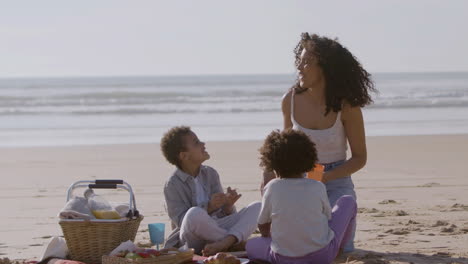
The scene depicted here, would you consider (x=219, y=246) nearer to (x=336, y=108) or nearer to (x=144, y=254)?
(x=144, y=254)

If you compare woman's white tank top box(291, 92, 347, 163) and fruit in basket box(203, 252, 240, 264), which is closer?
fruit in basket box(203, 252, 240, 264)

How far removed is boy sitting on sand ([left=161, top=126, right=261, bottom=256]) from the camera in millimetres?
5766

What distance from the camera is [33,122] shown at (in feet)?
69.9

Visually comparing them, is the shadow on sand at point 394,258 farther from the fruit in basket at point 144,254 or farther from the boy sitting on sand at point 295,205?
the fruit in basket at point 144,254

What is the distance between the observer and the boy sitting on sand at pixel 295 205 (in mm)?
5070

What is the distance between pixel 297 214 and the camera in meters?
5.08

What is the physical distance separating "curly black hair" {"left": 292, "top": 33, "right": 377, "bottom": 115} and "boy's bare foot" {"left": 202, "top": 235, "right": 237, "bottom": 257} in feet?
3.88

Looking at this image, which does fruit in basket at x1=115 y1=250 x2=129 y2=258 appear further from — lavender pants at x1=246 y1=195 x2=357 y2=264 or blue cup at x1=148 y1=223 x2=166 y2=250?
lavender pants at x1=246 y1=195 x2=357 y2=264

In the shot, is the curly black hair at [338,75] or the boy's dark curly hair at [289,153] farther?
the curly black hair at [338,75]

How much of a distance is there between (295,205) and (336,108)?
4.11 ft

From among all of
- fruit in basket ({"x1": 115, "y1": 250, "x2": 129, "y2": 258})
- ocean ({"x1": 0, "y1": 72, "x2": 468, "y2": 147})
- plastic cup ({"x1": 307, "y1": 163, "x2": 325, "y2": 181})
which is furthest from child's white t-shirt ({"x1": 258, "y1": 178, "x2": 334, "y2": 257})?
ocean ({"x1": 0, "y1": 72, "x2": 468, "y2": 147})

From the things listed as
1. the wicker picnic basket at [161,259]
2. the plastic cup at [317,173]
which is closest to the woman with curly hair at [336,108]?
the plastic cup at [317,173]

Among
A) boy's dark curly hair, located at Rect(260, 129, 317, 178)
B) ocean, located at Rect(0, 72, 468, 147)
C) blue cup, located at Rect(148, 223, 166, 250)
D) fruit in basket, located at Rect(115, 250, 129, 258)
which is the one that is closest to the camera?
boy's dark curly hair, located at Rect(260, 129, 317, 178)

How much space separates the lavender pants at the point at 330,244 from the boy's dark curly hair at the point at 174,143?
924mm
